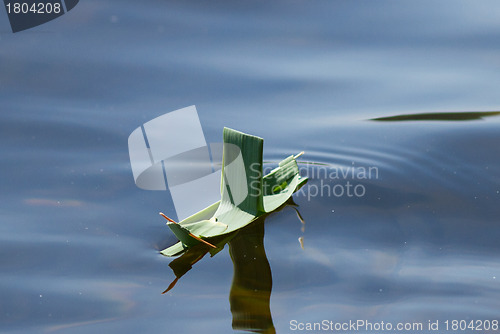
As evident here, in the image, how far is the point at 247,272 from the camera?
1040mm

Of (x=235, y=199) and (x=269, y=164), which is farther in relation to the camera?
(x=269, y=164)

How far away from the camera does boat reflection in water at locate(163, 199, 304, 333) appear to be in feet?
3.06

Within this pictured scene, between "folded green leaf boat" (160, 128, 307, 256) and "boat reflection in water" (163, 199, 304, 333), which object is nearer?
"boat reflection in water" (163, 199, 304, 333)

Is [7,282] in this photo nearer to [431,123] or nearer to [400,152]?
[400,152]

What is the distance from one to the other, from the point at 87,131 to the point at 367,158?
0.65 m

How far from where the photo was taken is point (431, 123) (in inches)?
60.9

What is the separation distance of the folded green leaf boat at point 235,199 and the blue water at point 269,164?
37 millimetres

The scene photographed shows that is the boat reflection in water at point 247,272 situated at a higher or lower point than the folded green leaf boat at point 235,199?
lower

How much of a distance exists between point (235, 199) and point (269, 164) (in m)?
0.26

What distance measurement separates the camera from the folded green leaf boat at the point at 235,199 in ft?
3.53

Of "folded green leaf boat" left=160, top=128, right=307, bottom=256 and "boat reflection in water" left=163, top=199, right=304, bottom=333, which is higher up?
"folded green leaf boat" left=160, top=128, right=307, bottom=256

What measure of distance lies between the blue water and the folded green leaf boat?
0.04m

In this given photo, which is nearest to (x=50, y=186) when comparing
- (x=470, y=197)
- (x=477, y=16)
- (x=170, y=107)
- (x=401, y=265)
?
(x=170, y=107)

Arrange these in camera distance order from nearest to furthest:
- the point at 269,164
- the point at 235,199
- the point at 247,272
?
the point at 247,272 < the point at 235,199 < the point at 269,164
